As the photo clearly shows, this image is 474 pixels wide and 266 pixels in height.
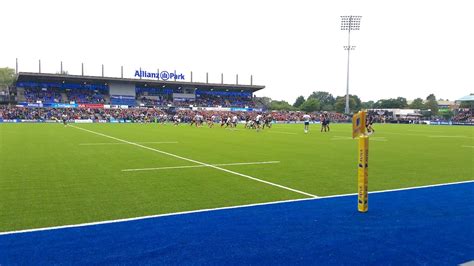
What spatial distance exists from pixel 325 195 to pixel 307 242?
3136mm

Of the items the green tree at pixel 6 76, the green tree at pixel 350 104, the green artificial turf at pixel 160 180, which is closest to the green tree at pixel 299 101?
the green tree at pixel 350 104

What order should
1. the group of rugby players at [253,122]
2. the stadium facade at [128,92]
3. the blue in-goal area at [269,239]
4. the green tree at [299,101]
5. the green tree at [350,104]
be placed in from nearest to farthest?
1. the blue in-goal area at [269,239]
2. the group of rugby players at [253,122]
3. the stadium facade at [128,92]
4. the green tree at [350,104]
5. the green tree at [299,101]

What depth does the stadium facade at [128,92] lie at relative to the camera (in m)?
73.8

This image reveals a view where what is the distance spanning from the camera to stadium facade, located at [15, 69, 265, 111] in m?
73.8

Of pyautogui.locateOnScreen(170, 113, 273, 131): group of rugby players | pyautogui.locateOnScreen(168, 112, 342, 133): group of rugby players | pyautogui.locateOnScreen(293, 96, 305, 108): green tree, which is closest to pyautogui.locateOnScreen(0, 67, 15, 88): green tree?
pyautogui.locateOnScreen(168, 112, 342, 133): group of rugby players

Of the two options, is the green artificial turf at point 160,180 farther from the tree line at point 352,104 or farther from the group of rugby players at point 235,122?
the tree line at point 352,104

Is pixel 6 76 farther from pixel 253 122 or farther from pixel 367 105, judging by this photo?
pixel 367 105

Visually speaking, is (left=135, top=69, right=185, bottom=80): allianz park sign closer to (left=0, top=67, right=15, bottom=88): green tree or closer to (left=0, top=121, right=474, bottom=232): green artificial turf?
(left=0, top=67, right=15, bottom=88): green tree

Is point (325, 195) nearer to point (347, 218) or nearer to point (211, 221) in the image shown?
point (347, 218)

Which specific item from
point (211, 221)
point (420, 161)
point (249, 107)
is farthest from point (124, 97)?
point (211, 221)

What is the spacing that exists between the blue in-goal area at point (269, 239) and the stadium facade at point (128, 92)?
7248 centimetres

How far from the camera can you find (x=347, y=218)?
6066 millimetres

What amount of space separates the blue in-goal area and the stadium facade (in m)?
72.5

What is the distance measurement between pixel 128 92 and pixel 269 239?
3185 inches
